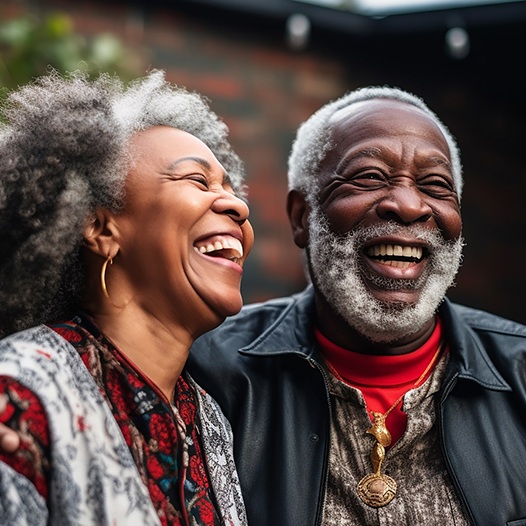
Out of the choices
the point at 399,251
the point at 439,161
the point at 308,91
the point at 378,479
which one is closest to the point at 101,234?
the point at 399,251

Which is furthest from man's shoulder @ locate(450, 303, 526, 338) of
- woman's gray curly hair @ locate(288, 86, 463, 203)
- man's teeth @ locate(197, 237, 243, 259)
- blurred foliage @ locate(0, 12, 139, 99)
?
blurred foliage @ locate(0, 12, 139, 99)

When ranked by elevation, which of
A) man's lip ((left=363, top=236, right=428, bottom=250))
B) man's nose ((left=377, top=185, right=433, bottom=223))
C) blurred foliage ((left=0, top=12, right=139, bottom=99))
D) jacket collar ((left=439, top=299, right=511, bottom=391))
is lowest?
jacket collar ((left=439, top=299, right=511, bottom=391))

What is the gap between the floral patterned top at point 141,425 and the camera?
2020mm

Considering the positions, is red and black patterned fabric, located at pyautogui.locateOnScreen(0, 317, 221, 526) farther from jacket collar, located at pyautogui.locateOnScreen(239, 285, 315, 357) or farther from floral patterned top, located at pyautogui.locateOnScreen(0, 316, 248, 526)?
jacket collar, located at pyautogui.locateOnScreen(239, 285, 315, 357)

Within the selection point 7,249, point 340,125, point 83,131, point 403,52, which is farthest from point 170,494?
point 403,52

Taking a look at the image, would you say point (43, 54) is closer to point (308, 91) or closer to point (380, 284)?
point (380, 284)

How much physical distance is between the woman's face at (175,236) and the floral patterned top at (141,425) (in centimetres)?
21

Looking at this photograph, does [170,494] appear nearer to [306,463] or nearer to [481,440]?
[306,463]

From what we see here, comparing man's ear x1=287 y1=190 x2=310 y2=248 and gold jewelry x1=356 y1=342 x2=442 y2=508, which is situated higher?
man's ear x1=287 y1=190 x2=310 y2=248

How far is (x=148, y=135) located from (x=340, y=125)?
101 cm

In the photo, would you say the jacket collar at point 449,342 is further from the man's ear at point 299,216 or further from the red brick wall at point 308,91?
the red brick wall at point 308,91

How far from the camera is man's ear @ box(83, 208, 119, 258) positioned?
8.00ft

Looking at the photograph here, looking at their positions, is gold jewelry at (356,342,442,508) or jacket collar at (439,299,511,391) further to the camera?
jacket collar at (439,299,511,391)

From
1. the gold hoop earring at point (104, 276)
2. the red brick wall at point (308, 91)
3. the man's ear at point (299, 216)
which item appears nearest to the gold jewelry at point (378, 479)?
the man's ear at point (299, 216)
